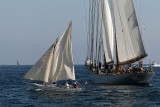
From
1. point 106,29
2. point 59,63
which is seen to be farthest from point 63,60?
point 106,29

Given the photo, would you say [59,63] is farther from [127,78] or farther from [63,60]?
[127,78]

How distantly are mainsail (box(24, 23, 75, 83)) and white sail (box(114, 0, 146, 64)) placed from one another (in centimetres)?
2021

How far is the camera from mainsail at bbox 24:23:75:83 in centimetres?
5697

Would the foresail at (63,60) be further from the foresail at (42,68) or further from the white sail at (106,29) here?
the white sail at (106,29)

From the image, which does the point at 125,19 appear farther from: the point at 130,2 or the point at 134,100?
the point at 134,100

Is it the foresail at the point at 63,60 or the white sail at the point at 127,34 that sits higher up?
the white sail at the point at 127,34

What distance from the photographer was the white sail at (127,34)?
2884 inches

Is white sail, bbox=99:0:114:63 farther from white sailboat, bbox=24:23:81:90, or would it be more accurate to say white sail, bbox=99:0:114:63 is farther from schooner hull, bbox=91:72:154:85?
white sailboat, bbox=24:23:81:90

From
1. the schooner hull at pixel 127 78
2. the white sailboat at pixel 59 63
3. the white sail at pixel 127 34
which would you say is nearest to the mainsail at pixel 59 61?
the white sailboat at pixel 59 63

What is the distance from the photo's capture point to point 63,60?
2269 inches

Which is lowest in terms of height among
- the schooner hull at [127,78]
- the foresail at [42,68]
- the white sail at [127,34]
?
the schooner hull at [127,78]

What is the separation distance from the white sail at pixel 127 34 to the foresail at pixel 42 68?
22319 millimetres

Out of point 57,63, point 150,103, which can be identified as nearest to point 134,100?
point 150,103

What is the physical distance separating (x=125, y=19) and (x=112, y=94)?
22.7 m
